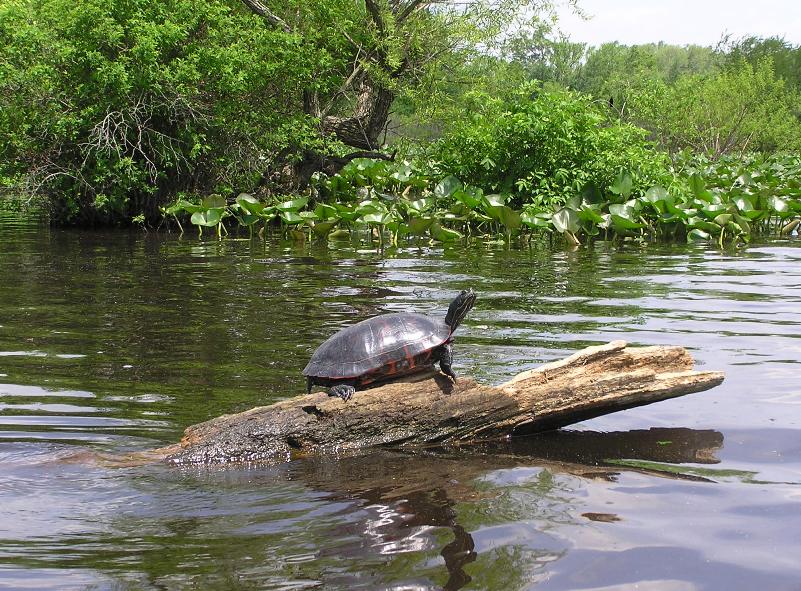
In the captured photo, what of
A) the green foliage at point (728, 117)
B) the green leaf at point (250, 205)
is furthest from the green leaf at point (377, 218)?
the green foliage at point (728, 117)

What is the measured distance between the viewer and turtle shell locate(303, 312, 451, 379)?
5242mm

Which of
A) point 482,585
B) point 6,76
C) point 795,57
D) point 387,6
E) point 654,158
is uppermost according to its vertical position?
point 795,57

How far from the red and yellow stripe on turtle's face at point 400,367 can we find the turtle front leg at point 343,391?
0.81 ft

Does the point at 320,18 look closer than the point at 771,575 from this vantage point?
No

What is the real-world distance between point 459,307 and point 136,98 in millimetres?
15864

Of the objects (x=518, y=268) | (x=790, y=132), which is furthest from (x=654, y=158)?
(x=790, y=132)

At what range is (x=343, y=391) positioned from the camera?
4980 millimetres

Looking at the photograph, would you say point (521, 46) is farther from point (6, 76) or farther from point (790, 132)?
point (790, 132)

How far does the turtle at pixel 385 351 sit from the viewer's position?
5242mm

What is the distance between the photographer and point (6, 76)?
60.5 ft

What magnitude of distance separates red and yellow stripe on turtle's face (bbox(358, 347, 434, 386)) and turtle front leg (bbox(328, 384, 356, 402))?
0.81ft

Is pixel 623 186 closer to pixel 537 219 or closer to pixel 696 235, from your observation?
pixel 696 235

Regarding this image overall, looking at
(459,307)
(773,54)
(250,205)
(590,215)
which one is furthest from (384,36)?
(773,54)

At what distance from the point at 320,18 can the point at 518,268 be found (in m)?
12.2
